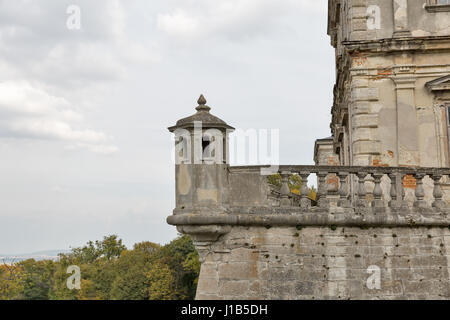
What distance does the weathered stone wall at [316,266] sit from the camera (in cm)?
775

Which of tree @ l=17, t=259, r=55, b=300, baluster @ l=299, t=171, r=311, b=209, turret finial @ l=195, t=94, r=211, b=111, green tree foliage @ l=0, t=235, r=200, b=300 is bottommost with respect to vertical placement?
tree @ l=17, t=259, r=55, b=300

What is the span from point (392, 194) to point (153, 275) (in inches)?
1602

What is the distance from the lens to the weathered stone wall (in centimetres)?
775

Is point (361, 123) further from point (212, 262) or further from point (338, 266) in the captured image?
point (212, 262)

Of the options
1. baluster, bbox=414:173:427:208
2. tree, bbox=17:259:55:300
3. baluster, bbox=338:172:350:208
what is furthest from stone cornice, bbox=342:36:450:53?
tree, bbox=17:259:55:300

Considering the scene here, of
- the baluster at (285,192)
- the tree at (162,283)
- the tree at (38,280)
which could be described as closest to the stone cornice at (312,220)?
the baluster at (285,192)

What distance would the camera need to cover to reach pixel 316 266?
308 inches

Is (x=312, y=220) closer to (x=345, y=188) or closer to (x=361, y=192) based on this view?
(x=345, y=188)

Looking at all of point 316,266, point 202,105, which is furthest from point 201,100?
point 316,266

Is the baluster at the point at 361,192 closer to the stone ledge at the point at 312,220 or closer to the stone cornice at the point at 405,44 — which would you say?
the stone ledge at the point at 312,220

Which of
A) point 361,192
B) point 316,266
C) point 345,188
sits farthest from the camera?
point 361,192

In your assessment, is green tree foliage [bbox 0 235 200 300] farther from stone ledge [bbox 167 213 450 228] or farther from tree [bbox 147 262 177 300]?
stone ledge [bbox 167 213 450 228]

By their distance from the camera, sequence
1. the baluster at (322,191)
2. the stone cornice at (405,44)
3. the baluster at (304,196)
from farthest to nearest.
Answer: the stone cornice at (405,44) < the baluster at (322,191) < the baluster at (304,196)
